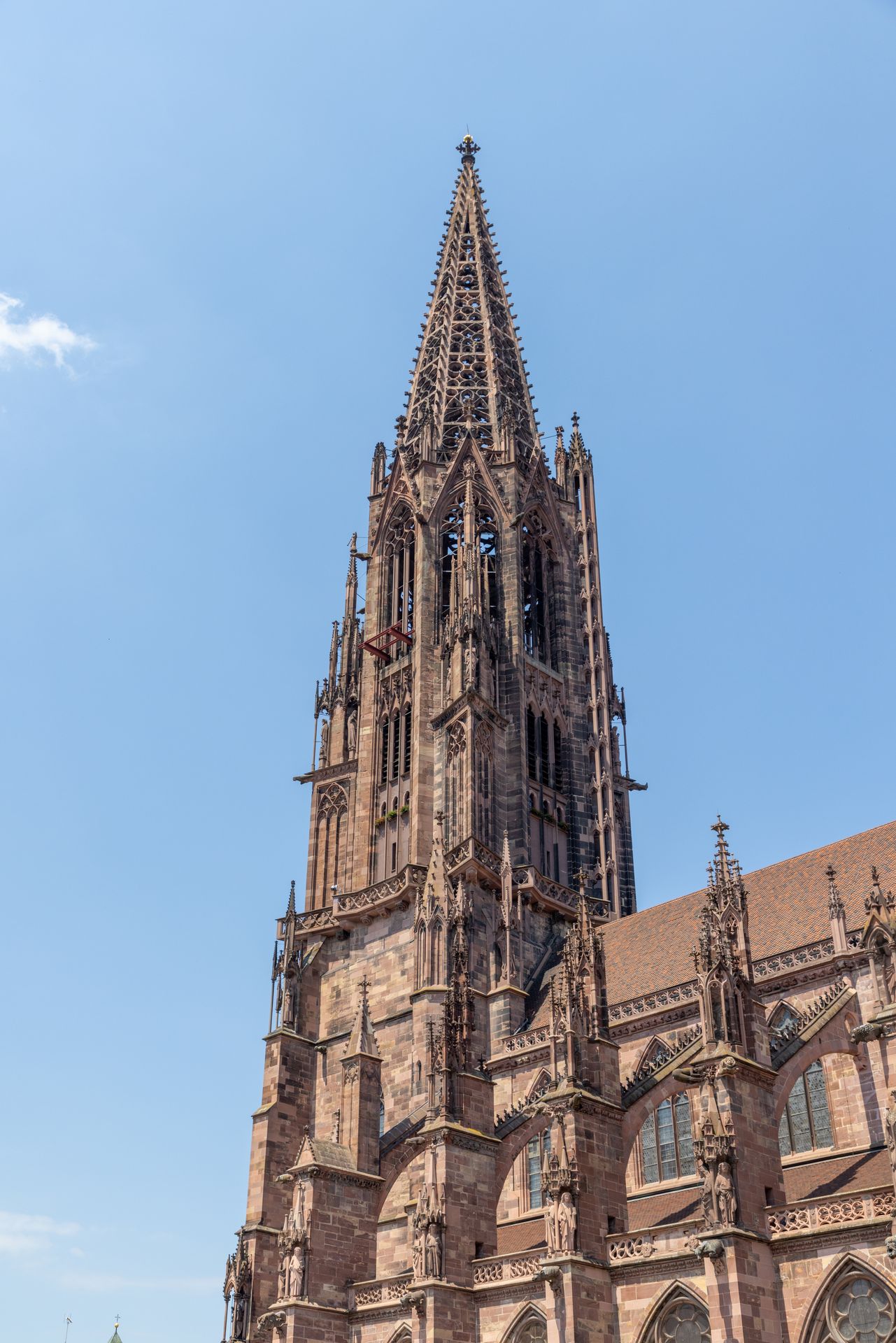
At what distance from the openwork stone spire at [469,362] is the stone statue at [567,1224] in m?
28.0

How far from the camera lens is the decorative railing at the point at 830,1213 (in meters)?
19.0

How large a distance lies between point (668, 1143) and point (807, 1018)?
5.20m

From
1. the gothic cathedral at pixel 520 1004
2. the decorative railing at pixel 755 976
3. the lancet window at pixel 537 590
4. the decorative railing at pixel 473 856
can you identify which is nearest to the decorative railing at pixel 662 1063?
the gothic cathedral at pixel 520 1004

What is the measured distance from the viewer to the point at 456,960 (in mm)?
31156

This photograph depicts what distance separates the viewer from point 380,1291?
27.2m

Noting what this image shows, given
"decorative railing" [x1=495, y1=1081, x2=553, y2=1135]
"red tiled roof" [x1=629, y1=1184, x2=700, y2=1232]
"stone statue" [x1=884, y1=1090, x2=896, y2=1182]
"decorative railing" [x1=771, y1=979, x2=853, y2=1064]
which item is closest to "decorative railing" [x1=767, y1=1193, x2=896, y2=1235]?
"stone statue" [x1=884, y1=1090, x2=896, y2=1182]

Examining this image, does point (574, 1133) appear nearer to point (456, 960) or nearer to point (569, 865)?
point (456, 960)

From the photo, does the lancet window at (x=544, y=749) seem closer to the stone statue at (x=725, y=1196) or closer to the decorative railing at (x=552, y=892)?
the decorative railing at (x=552, y=892)

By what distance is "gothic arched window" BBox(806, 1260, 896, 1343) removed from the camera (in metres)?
18.4

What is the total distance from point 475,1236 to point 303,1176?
15.9 ft

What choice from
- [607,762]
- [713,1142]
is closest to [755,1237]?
[713,1142]

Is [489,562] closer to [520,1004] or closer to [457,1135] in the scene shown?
[520,1004]

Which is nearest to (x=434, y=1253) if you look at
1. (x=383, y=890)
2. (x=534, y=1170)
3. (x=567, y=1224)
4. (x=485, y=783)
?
(x=567, y=1224)

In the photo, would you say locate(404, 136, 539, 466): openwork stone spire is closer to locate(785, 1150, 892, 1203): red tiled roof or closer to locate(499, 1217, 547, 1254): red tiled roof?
locate(499, 1217, 547, 1254): red tiled roof
